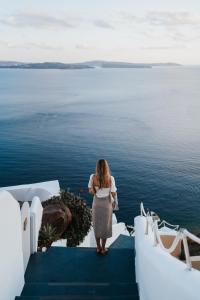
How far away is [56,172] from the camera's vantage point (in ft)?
168

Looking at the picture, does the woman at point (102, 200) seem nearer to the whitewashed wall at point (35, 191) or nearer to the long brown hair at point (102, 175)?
the long brown hair at point (102, 175)

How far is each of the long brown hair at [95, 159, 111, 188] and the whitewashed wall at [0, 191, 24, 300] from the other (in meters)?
1.70

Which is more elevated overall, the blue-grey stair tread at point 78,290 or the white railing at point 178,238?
the white railing at point 178,238

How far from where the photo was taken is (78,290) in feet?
19.4

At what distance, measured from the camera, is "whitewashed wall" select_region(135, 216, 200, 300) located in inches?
132

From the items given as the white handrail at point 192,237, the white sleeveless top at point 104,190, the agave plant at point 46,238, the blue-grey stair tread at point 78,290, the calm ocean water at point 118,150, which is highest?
the white handrail at point 192,237

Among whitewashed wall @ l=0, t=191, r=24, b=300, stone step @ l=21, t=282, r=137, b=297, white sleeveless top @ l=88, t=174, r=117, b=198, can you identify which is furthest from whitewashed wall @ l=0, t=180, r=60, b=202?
whitewashed wall @ l=0, t=191, r=24, b=300

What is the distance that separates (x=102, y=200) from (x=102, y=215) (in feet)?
0.93

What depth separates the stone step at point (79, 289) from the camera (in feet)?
19.1

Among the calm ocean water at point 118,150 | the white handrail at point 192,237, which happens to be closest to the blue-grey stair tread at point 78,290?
the white handrail at point 192,237

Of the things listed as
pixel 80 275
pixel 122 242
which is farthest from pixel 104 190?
pixel 122 242

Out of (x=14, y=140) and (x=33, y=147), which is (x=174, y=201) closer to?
(x=33, y=147)

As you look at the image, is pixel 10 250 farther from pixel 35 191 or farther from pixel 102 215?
pixel 35 191

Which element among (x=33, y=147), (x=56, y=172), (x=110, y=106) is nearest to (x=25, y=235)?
(x=56, y=172)
